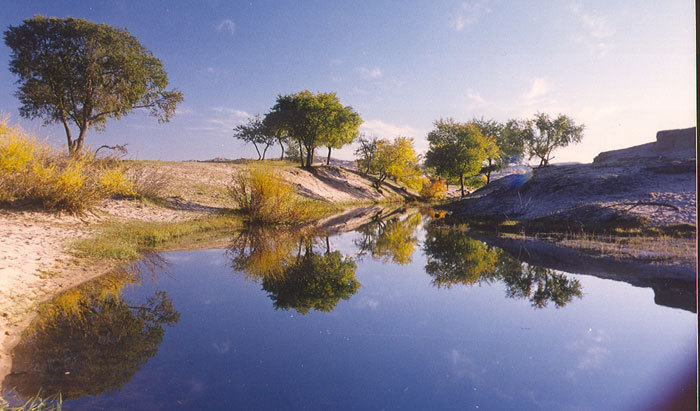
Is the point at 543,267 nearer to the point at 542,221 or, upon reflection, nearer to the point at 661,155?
the point at 542,221

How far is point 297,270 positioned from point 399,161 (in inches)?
1753

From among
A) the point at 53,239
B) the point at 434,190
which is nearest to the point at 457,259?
the point at 53,239

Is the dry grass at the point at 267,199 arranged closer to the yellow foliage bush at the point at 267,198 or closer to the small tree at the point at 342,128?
the yellow foliage bush at the point at 267,198

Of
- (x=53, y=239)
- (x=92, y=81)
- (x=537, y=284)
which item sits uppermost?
(x=92, y=81)

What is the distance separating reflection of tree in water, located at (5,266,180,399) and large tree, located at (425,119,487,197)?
4325cm

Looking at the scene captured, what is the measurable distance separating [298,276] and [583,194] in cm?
1824

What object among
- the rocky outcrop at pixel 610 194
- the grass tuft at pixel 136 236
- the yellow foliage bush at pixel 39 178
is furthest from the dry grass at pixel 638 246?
the yellow foliage bush at pixel 39 178

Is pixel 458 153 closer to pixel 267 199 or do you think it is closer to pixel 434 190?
pixel 434 190

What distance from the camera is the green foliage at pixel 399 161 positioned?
5309cm

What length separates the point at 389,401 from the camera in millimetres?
4184

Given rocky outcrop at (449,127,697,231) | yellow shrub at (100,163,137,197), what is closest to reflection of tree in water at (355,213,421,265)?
rocky outcrop at (449,127,697,231)

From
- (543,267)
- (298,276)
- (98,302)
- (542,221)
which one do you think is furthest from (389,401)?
(542,221)

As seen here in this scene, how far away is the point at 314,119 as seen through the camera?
170 ft

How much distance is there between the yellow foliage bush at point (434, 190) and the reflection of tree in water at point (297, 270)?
43.6 metres
